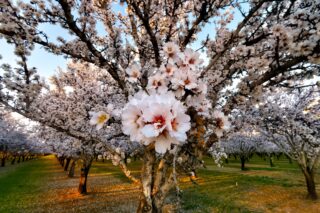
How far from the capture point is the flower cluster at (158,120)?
1.39m

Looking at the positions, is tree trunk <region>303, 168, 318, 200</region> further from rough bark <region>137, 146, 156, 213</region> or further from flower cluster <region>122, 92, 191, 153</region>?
flower cluster <region>122, 92, 191, 153</region>

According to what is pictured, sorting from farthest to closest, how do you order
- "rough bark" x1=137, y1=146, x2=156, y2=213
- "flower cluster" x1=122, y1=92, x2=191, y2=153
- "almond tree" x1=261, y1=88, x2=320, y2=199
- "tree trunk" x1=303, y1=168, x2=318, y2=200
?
"tree trunk" x1=303, y1=168, x2=318, y2=200, "almond tree" x1=261, y1=88, x2=320, y2=199, "rough bark" x1=137, y1=146, x2=156, y2=213, "flower cluster" x1=122, y1=92, x2=191, y2=153

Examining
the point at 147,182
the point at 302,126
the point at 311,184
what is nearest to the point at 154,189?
the point at 147,182

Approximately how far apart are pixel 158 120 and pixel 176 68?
0.66 m

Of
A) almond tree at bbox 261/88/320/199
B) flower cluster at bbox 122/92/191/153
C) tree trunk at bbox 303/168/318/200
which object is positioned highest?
almond tree at bbox 261/88/320/199

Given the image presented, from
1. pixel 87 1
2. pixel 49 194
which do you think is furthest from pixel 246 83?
pixel 49 194

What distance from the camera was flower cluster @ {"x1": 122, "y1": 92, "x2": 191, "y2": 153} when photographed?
4.55 feet

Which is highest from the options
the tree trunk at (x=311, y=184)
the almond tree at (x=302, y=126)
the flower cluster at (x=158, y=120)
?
the almond tree at (x=302, y=126)

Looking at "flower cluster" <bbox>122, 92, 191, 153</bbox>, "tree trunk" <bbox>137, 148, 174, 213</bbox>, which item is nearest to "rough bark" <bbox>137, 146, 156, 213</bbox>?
"tree trunk" <bbox>137, 148, 174, 213</bbox>

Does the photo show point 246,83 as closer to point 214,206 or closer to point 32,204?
point 214,206

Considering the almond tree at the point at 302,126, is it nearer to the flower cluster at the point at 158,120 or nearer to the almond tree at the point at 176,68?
the almond tree at the point at 176,68

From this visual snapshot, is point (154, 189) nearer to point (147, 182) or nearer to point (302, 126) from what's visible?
point (147, 182)

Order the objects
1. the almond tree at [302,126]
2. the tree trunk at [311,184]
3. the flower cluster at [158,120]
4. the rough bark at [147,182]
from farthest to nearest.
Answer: the tree trunk at [311,184]
the almond tree at [302,126]
the rough bark at [147,182]
the flower cluster at [158,120]

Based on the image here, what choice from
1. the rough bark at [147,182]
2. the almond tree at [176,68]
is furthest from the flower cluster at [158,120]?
the rough bark at [147,182]
